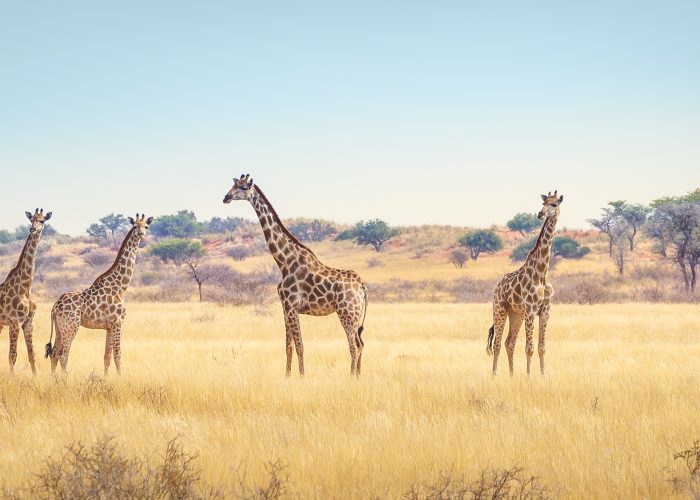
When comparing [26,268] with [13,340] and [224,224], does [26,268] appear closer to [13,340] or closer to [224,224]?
[13,340]

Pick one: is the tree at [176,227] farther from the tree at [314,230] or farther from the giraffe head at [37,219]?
the giraffe head at [37,219]

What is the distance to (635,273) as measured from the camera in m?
52.0

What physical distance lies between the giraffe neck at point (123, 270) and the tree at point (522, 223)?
7421cm

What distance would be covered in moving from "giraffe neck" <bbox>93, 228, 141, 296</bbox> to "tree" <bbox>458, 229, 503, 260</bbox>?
60.6 meters

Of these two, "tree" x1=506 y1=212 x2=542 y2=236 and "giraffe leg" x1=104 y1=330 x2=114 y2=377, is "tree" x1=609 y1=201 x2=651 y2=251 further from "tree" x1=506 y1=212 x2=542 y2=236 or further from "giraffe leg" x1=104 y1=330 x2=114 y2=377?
"giraffe leg" x1=104 y1=330 x2=114 y2=377

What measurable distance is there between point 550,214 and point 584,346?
582 centimetres

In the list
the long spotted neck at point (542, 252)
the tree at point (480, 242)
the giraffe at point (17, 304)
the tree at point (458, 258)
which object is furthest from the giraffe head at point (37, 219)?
the tree at point (480, 242)

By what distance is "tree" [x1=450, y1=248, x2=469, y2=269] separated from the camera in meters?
66.3

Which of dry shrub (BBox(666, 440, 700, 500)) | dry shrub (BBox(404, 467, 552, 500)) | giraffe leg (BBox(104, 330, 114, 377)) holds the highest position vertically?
giraffe leg (BBox(104, 330, 114, 377))

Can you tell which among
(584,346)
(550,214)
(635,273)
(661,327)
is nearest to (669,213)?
(635,273)

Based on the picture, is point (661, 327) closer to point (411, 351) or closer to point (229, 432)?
point (411, 351)

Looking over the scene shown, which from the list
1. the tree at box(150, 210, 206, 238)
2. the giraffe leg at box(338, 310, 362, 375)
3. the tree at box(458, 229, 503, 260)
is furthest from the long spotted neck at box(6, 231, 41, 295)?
the tree at box(150, 210, 206, 238)

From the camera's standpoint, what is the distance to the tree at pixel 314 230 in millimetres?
91975

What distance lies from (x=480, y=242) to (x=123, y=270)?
61.7 meters
